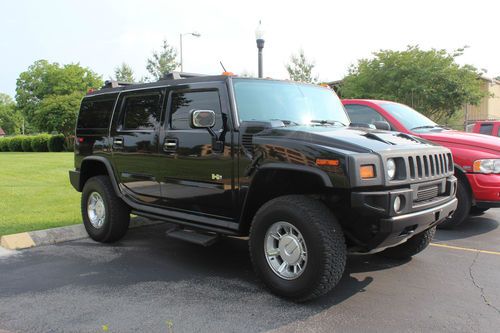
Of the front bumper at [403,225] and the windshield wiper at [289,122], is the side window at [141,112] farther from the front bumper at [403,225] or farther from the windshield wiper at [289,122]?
the front bumper at [403,225]

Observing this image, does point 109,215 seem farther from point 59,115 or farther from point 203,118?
point 59,115

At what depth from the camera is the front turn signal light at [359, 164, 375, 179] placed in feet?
11.0

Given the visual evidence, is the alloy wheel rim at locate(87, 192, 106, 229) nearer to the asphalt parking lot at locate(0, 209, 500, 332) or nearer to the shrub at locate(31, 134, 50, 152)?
the asphalt parking lot at locate(0, 209, 500, 332)

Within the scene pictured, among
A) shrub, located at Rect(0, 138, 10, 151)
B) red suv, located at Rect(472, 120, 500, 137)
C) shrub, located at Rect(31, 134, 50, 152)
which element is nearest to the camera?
red suv, located at Rect(472, 120, 500, 137)

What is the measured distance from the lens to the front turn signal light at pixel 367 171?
3.36m

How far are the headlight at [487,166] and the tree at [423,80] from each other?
17253mm

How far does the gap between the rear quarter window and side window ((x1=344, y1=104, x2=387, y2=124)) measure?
12.7 feet

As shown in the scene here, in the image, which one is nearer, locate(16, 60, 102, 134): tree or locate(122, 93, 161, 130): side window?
locate(122, 93, 161, 130): side window

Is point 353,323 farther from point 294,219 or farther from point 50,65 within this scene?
point 50,65

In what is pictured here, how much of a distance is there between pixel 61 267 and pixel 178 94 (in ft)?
7.44

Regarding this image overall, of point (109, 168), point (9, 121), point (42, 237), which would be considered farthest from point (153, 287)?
point (9, 121)

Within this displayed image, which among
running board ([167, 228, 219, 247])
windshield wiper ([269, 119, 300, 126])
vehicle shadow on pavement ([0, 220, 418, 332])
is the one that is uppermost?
windshield wiper ([269, 119, 300, 126])

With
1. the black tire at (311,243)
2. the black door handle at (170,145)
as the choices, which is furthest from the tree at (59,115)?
the black tire at (311,243)

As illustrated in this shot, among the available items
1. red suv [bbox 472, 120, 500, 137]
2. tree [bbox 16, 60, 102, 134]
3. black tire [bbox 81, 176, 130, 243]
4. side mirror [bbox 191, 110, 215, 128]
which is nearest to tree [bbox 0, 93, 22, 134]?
tree [bbox 16, 60, 102, 134]
